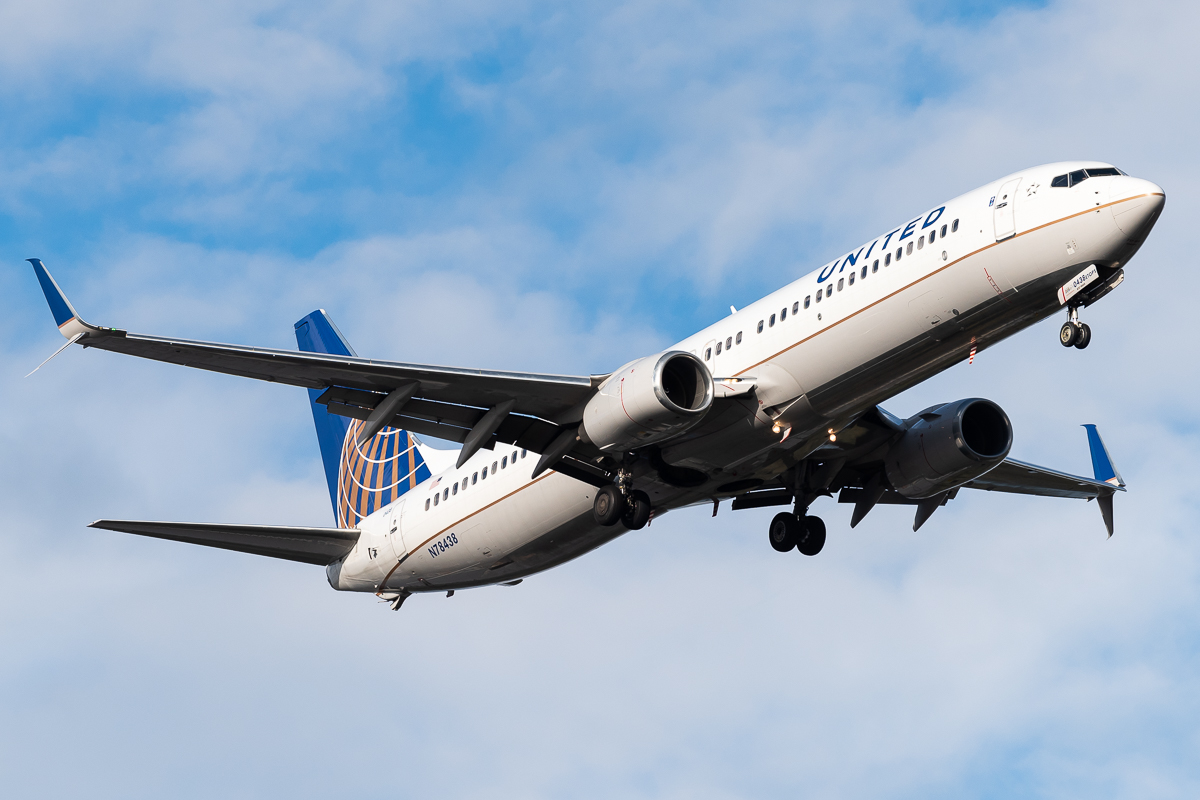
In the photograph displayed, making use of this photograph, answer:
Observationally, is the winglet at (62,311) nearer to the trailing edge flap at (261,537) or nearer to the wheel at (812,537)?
the trailing edge flap at (261,537)

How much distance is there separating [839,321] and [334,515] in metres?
18.9

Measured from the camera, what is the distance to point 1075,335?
2297cm

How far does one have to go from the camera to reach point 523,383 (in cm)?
2666

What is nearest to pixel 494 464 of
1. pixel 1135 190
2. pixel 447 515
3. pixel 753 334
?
pixel 447 515

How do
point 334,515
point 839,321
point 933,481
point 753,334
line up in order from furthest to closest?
point 334,515, point 933,481, point 753,334, point 839,321

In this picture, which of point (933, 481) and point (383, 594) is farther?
point (383, 594)

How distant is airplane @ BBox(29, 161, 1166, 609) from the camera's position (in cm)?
2344

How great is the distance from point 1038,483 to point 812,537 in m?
7.46

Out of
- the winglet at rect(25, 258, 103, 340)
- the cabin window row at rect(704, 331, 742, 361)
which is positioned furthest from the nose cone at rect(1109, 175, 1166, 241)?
the winglet at rect(25, 258, 103, 340)

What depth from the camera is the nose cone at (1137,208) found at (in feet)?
73.7

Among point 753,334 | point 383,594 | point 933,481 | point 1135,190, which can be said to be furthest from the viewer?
point 383,594

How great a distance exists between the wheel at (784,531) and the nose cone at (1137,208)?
11.4m

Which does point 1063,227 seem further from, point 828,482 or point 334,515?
point 334,515

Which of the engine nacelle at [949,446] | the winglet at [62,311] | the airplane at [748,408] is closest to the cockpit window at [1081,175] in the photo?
the airplane at [748,408]
